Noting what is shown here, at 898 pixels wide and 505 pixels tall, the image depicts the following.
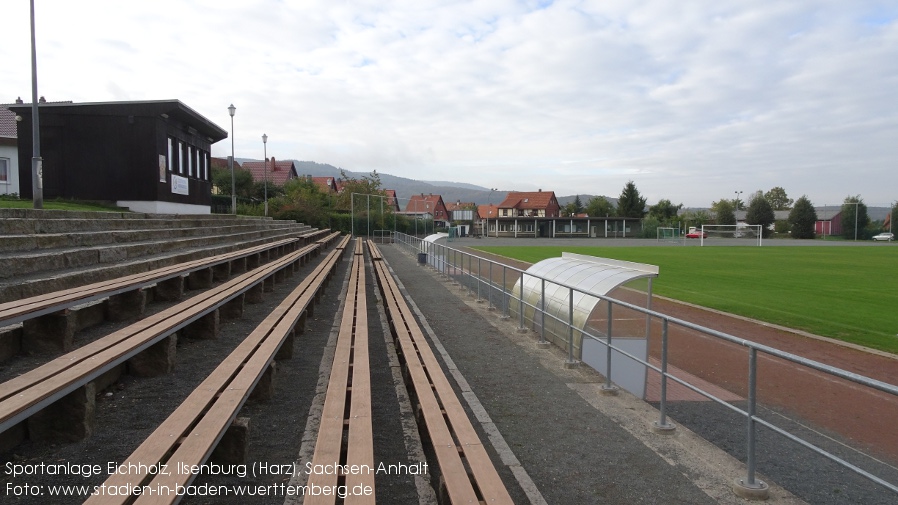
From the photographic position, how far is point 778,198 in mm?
148375

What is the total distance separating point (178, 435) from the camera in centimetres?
361

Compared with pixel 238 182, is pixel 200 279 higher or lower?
lower

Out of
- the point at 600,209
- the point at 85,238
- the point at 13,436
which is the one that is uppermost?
→ the point at 600,209

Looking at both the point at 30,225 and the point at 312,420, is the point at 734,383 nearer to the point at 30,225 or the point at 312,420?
the point at 312,420

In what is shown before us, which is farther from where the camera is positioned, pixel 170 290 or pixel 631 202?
pixel 631 202

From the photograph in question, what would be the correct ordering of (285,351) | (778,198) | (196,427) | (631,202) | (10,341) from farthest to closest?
(778,198), (631,202), (285,351), (10,341), (196,427)

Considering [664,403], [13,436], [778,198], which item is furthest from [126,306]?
[778,198]

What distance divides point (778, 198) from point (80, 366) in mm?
164784

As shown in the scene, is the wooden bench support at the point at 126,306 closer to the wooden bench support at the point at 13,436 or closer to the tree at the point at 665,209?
the wooden bench support at the point at 13,436

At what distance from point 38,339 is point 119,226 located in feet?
22.8

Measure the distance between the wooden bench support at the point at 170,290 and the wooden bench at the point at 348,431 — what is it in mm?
2413

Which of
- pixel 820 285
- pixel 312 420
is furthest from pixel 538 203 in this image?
pixel 312 420

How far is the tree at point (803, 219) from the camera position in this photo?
85125mm

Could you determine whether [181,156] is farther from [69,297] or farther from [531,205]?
[531,205]
